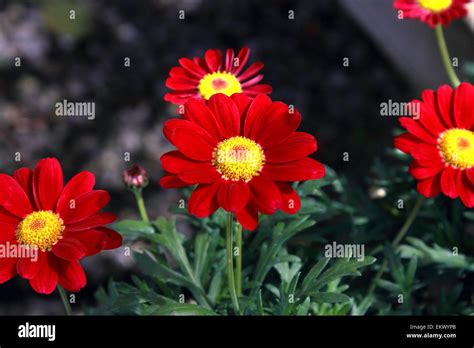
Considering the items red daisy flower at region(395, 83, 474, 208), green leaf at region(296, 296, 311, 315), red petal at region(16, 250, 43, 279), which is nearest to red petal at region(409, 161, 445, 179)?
red daisy flower at region(395, 83, 474, 208)

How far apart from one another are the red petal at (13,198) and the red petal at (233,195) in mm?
311

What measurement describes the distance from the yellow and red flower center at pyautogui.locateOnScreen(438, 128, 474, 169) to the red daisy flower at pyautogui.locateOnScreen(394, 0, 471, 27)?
39 centimetres

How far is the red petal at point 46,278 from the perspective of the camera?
101 cm

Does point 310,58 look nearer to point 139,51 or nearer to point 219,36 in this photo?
point 219,36

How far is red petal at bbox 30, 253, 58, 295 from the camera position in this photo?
101 centimetres

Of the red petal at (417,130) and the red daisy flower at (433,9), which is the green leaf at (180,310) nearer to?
the red petal at (417,130)

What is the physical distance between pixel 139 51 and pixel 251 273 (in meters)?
1.74

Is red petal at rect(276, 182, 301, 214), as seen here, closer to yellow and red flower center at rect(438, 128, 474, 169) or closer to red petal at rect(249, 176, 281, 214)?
red petal at rect(249, 176, 281, 214)

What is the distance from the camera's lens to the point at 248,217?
39.6 inches

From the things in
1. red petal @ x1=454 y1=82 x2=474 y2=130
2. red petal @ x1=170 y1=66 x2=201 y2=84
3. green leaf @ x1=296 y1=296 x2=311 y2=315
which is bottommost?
green leaf @ x1=296 y1=296 x2=311 y2=315

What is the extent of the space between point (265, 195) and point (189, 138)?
0.46 ft
